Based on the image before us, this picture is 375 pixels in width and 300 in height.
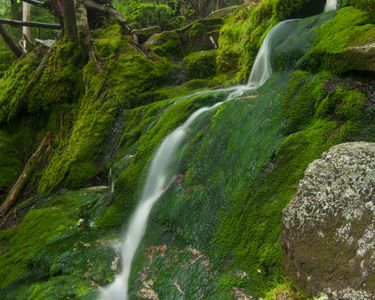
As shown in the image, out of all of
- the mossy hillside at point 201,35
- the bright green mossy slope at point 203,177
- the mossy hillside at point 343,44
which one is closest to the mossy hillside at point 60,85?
the bright green mossy slope at point 203,177

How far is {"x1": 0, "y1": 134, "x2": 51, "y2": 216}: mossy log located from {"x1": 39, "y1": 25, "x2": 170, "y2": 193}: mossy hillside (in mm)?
437

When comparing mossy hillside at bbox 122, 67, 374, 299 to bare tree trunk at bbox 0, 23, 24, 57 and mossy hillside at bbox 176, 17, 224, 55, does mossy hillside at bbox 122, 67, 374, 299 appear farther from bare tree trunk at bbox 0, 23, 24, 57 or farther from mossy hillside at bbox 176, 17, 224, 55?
bare tree trunk at bbox 0, 23, 24, 57

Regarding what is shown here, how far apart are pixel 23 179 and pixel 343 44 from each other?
21.9 feet

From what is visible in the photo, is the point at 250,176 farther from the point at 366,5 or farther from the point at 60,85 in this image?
the point at 60,85

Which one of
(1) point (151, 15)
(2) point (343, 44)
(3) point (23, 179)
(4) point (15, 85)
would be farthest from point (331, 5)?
(1) point (151, 15)

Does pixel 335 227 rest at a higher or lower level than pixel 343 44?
lower

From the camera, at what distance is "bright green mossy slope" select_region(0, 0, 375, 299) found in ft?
13.2

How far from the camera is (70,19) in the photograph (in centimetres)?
1027

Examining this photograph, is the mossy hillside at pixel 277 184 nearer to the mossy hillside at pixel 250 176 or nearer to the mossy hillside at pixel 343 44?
the mossy hillside at pixel 250 176

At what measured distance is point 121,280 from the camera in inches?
184

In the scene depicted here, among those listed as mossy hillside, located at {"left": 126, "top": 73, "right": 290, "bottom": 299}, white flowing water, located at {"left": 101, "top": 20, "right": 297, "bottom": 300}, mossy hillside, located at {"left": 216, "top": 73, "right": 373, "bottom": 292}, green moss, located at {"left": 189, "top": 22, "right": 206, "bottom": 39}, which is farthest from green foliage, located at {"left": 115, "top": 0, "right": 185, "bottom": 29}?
mossy hillside, located at {"left": 216, "top": 73, "right": 373, "bottom": 292}

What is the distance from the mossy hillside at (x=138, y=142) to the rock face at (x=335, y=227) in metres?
3.10

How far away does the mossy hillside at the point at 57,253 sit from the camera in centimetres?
482

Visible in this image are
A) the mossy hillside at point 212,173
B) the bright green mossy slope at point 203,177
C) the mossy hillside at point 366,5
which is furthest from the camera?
the mossy hillside at point 366,5
